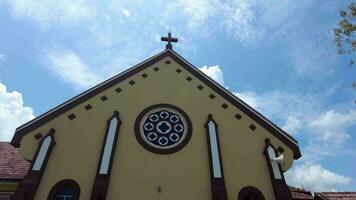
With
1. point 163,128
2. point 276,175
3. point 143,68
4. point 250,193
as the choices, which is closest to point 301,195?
point 276,175

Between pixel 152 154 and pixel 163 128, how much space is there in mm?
1708

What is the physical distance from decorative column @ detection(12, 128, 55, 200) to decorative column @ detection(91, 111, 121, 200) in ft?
8.00

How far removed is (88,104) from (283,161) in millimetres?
10094

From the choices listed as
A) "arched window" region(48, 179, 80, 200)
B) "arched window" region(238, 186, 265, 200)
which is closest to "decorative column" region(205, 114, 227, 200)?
"arched window" region(238, 186, 265, 200)

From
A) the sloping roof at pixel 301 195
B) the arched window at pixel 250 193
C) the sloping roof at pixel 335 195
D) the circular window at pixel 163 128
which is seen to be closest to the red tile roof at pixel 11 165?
the circular window at pixel 163 128

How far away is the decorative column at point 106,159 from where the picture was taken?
12617mm

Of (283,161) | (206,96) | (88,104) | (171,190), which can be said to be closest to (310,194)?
(283,161)

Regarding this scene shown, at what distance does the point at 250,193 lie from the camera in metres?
13.4

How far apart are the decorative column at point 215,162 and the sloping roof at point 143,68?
2.05m

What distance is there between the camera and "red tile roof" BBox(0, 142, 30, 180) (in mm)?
15688

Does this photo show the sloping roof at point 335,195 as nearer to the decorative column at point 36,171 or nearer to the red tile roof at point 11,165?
the decorative column at point 36,171

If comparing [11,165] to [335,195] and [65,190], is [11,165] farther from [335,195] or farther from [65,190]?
[335,195]

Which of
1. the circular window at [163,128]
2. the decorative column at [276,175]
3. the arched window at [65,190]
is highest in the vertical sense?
the circular window at [163,128]

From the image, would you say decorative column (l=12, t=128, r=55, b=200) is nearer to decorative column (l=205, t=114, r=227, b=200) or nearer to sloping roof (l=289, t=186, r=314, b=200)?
decorative column (l=205, t=114, r=227, b=200)
